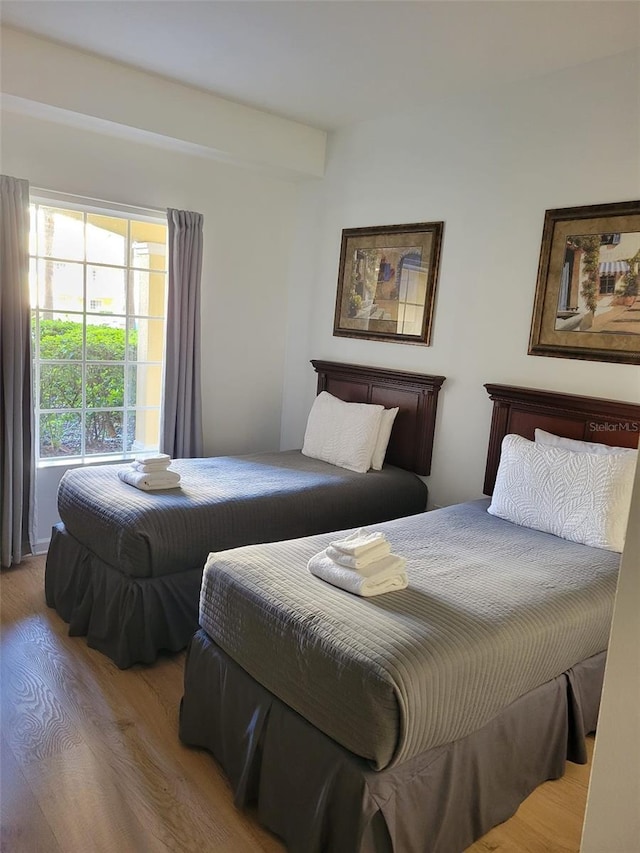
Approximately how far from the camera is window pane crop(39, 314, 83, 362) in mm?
3588

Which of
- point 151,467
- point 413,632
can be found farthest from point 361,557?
point 151,467

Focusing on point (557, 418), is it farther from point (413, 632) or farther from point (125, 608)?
point (125, 608)

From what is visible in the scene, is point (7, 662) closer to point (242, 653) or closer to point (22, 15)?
point (242, 653)

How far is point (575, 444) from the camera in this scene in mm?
2822

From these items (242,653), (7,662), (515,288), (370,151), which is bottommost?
(7,662)

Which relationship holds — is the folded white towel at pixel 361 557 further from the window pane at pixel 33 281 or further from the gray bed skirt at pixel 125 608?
the window pane at pixel 33 281

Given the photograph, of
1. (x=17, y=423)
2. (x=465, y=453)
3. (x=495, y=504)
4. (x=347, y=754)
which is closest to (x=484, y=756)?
(x=347, y=754)

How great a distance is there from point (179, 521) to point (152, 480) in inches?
13.0

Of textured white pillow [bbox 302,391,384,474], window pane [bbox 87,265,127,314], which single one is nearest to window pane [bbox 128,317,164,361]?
window pane [bbox 87,265,127,314]

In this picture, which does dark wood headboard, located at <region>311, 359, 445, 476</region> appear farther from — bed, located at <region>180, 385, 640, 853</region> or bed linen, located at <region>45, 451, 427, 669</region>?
bed, located at <region>180, 385, 640, 853</region>

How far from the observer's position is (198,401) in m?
3.99

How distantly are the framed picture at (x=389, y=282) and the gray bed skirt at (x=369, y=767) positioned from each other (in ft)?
6.88

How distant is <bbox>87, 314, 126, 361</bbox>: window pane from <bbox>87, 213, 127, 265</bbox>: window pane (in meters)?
0.35

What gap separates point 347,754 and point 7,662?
5.30 ft
